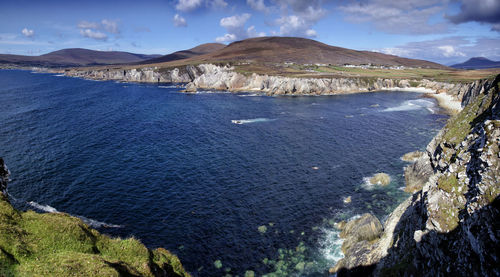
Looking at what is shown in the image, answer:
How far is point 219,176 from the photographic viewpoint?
2019 inches

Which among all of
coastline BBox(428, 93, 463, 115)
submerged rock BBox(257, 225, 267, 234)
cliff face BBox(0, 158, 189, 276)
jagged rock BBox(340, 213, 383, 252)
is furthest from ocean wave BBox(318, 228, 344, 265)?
coastline BBox(428, 93, 463, 115)

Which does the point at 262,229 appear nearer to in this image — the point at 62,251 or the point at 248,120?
the point at 62,251

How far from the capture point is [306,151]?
211 feet

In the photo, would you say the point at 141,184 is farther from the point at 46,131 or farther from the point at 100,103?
the point at 100,103

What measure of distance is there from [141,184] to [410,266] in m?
42.1

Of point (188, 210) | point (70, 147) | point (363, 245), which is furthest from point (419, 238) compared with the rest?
point (70, 147)

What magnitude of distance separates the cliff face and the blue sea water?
13231 millimetres

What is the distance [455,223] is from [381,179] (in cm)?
3118

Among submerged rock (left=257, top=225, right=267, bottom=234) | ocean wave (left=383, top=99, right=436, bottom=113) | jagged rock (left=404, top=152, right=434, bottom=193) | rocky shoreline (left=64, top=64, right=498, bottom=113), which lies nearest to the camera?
submerged rock (left=257, top=225, right=267, bottom=234)

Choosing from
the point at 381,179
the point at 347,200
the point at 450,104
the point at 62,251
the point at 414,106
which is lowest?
the point at 347,200

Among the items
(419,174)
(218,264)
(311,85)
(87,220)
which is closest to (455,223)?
(218,264)

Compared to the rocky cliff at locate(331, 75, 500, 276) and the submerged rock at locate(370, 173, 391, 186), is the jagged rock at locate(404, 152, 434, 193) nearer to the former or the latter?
the submerged rock at locate(370, 173, 391, 186)

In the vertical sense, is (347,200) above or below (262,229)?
above

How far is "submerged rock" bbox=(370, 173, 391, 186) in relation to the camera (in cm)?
4716
